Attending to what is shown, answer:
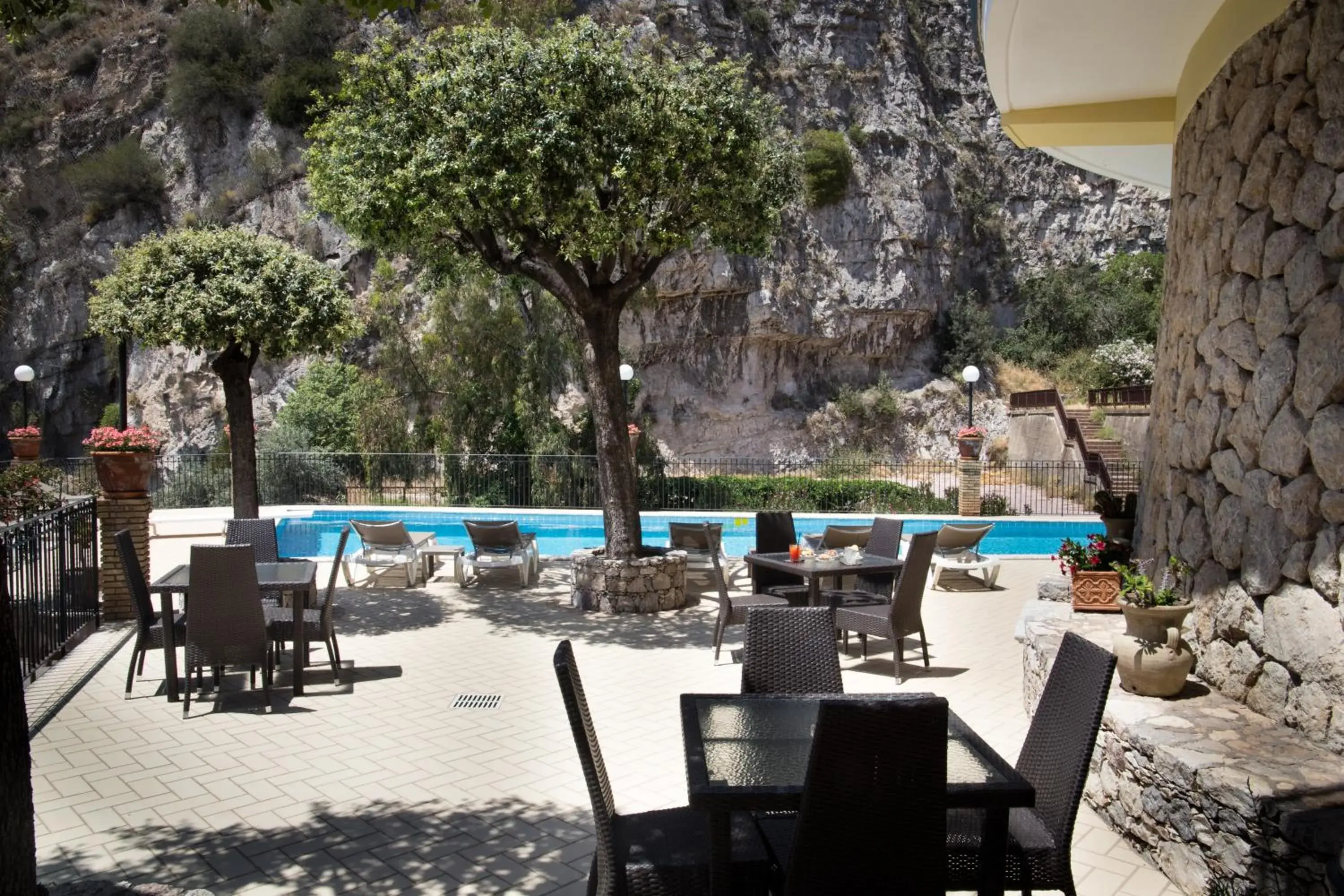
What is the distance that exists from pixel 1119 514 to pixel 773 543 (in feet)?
8.27

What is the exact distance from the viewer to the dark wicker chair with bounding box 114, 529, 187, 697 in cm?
566

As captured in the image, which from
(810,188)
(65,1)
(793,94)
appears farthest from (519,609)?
(793,94)

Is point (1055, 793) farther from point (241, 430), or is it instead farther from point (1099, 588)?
point (241, 430)

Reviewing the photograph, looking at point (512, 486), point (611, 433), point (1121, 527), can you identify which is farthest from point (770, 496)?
point (1121, 527)

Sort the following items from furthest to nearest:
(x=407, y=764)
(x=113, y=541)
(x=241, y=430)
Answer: (x=241, y=430)
(x=113, y=541)
(x=407, y=764)

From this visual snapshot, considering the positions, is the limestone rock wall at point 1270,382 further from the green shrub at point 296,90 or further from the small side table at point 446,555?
the green shrub at point 296,90

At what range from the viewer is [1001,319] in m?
30.5

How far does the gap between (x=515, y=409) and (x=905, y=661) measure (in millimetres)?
12819

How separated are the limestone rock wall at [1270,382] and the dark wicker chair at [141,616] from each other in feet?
18.0

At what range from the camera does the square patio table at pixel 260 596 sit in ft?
18.7

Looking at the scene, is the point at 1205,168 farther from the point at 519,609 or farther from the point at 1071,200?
the point at 1071,200

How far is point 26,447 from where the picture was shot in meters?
14.4

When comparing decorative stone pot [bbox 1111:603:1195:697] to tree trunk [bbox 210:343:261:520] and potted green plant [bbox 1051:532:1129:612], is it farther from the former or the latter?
tree trunk [bbox 210:343:261:520]

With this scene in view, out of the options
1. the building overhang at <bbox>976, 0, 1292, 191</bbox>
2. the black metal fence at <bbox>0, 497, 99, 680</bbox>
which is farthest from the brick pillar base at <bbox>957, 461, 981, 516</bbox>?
the black metal fence at <bbox>0, 497, 99, 680</bbox>
